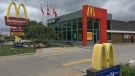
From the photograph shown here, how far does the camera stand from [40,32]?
26.9 m

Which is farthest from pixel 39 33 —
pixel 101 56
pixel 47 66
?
pixel 101 56

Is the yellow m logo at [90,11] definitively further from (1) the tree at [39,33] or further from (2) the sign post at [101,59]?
(2) the sign post at [101,59]

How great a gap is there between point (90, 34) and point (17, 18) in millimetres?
12817

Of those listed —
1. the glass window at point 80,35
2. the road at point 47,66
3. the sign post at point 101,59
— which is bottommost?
the road at point 47,66

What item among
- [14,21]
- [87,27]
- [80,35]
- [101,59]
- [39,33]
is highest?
[14,21]

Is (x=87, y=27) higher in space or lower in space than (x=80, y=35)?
higher

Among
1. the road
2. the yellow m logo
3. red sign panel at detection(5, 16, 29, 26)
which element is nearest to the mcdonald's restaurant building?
the yellow m logo

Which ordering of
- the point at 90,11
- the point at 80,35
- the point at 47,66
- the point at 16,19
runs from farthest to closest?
the point at 80,35 < the point at 16,19 < the point at 90,11 < the point at 47,66

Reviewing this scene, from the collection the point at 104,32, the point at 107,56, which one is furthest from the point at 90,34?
the point at 107,56

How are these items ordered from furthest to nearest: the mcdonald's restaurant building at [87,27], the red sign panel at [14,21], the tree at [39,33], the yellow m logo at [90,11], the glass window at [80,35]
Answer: the glass window at [80,35]
the mcdonald's restaurant building at [87,27]
the yellow m logo at [90,11]
the red sign panel at [14,21]
the tree at [39,33]

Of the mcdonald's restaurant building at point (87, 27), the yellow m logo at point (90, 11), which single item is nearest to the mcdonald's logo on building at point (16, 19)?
the mcdonald's restaurant building at point (87, 27)

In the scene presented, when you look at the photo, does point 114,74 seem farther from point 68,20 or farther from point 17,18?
point 68,20

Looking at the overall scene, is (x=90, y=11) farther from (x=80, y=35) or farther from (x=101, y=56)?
(x=101, y=56)

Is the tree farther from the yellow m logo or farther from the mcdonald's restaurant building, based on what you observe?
the yellow m logo
